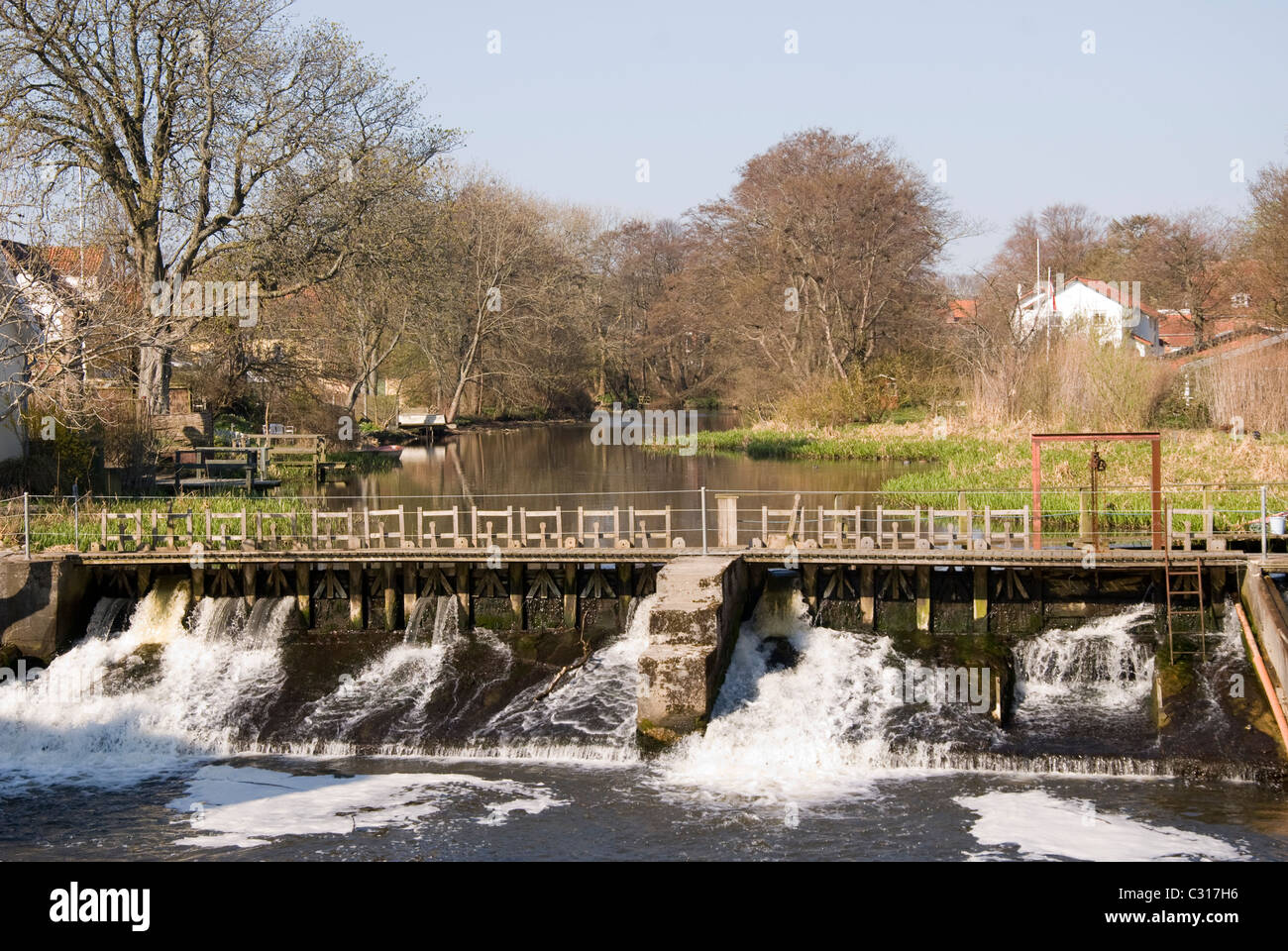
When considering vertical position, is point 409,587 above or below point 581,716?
above

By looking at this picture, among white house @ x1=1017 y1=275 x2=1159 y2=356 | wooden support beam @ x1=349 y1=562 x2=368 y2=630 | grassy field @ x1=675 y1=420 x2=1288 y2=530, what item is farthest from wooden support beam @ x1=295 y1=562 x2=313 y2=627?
white house @ x1=1017 y1=275 x2=1159 y2=356

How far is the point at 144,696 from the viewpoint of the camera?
71.8ft

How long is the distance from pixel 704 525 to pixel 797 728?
490 cm

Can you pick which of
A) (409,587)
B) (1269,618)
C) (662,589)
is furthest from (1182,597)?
(409,587)

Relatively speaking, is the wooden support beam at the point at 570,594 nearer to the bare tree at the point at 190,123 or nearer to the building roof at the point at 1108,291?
the bare tree at the point at 190,123

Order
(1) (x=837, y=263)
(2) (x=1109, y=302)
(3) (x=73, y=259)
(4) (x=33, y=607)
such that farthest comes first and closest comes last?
1. (2) (x=1109, y=302)
2. (1) (x=837, y=263)
3. (3) (x=73, y=259)
4. (4) (x=33, y=607)

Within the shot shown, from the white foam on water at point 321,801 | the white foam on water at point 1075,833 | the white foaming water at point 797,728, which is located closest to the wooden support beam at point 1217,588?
the white foaming water at point 797,728

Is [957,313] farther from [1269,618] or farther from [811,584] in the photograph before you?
[1269,618]

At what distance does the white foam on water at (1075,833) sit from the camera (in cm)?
1462

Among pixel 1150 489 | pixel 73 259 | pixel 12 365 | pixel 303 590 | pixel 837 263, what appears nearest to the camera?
pixel 1150 489

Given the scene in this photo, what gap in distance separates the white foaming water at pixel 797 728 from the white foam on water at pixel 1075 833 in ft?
6.54

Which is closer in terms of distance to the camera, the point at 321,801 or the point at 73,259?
the point at 321,801
